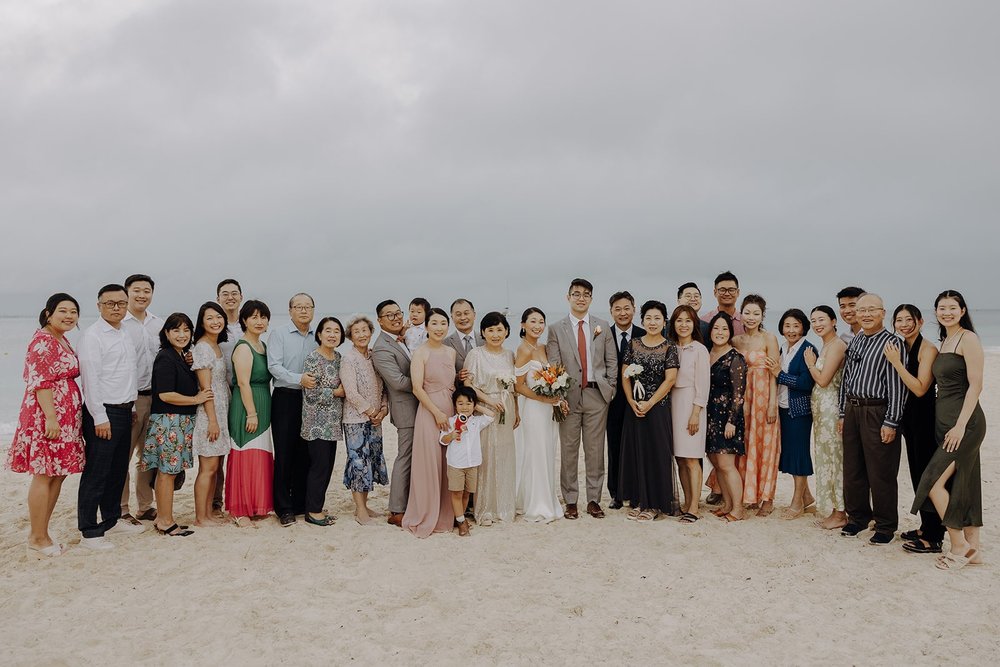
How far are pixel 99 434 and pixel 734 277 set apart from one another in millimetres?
6518

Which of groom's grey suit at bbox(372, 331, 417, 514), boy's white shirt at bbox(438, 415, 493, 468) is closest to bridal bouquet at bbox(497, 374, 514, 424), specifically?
boy's white shirt at bbox(438, 415, 493, 468)

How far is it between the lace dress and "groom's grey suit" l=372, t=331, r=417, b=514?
2.98 meters

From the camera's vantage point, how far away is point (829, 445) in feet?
19.6

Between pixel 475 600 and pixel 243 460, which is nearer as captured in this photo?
pixel 475 600

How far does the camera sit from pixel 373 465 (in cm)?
→ 620

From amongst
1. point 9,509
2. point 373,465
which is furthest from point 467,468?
point 9,509

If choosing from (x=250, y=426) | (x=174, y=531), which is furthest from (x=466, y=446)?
(x=174, y=531)

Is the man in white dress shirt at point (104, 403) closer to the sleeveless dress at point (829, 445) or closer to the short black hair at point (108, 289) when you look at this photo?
the short black hair at point (108, 289)

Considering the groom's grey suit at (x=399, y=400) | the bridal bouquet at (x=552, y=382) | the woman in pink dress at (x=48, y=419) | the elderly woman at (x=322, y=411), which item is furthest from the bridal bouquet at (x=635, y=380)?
the woman in pink dress at (x=48, y=419)

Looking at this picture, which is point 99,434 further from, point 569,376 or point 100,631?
point 569,376

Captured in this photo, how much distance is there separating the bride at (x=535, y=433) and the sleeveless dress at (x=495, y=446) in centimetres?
16

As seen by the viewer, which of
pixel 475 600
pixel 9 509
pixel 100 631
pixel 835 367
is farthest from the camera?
pixel 9 509

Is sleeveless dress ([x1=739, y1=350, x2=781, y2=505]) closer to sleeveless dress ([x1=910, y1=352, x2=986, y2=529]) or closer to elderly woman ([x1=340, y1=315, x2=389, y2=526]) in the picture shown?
sleeveless dress ([x1=910, y1=352, x2=986, y2=529])

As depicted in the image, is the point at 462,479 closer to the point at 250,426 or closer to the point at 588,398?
the point at 588,398
